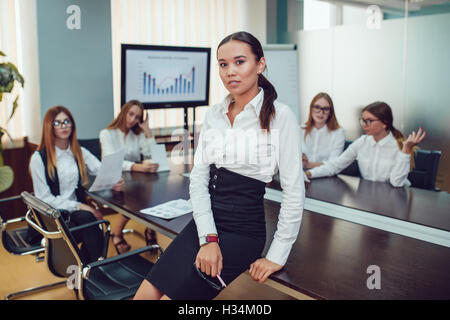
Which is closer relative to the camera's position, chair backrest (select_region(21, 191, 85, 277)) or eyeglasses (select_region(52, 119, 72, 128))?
chair backrest (select_region(21, 191, 85, 277))

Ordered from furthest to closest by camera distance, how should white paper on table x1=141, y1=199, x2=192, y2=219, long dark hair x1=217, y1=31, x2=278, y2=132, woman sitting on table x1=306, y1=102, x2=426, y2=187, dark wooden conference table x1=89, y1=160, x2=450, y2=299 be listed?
woman sitting on table x1=306, y1=102, x2=426, y2=187 → white paper on table x1=141, y1=199, x2=192, y2=219 → long dark hair x1=217, y1=31, x2=278, y2=132 → dark wooden conference table x1=89, y1=160, x2=450, y2=299

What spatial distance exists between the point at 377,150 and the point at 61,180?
2.21 meters

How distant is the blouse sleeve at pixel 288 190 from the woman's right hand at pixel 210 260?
0.61 feet

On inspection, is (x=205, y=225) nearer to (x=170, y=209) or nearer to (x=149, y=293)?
(x=149, y=293)

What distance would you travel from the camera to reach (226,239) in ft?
5.30

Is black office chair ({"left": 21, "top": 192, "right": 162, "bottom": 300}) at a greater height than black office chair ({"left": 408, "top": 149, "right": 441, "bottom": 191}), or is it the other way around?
black office chair ({"left": 408, "top": 149, "right": 441, "bottom": 191})

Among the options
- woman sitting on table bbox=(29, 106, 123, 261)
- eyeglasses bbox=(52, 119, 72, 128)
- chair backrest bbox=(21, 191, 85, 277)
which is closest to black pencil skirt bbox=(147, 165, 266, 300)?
chair backrest bbox=(21, 191, 85, 277)

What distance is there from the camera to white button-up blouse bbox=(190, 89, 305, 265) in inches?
61.1

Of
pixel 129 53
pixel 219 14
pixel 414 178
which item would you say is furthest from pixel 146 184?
pixel 219 14

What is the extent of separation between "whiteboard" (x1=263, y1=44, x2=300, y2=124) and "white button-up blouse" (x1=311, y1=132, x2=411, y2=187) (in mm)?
1164

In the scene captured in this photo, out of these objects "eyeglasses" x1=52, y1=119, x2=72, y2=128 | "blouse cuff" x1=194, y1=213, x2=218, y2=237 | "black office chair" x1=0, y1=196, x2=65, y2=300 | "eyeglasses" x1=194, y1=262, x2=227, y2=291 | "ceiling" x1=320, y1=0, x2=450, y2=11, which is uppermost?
"ceiling" x1=320, y1=0, x2=450, y2=11

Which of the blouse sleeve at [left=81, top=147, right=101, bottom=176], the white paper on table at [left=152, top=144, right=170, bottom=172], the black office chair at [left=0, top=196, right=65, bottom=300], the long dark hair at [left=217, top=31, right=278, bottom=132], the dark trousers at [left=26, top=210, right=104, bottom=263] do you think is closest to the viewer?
the long dark hair at [left=217, top=31, right=278, bottom=132]

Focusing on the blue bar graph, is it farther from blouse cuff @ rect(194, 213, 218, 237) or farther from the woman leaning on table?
blouse cuff @ rect(194, 213, 218, 237)

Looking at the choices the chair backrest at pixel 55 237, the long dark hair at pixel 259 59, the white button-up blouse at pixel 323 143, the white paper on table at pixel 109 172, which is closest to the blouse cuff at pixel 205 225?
the long dark hair at pixel 259 59
